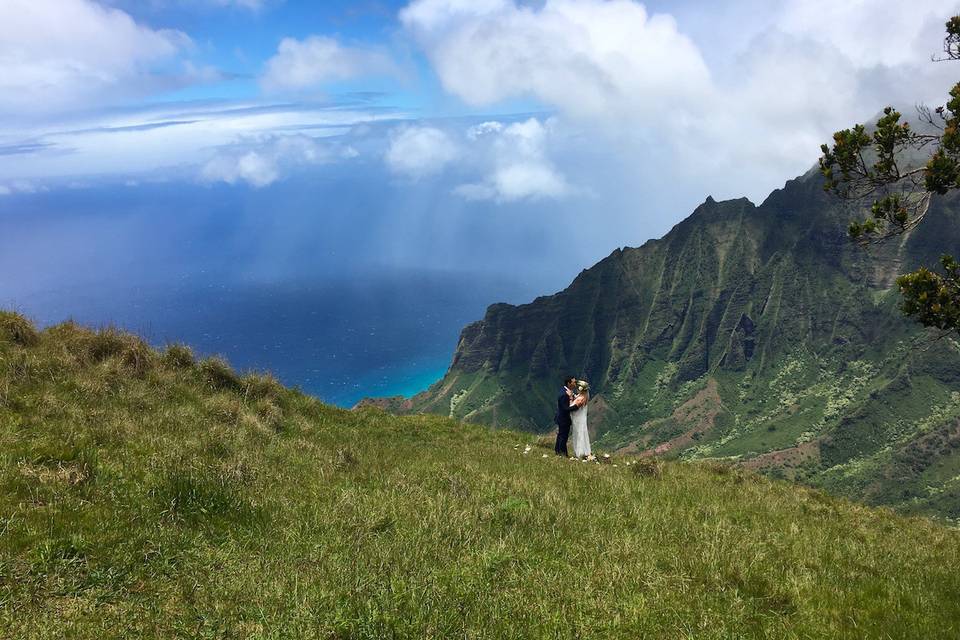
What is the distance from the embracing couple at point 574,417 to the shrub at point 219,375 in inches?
459

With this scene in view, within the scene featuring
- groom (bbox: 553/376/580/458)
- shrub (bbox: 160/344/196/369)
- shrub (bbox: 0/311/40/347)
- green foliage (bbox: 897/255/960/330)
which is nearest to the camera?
green foliage (bbox: 897/255/960/330)

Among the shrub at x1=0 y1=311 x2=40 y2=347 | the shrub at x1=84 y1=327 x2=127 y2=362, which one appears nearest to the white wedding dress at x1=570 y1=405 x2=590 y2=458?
the shrub at x1=84 y1=327 x2=127 y2=362

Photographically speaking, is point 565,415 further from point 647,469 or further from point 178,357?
point 178,357

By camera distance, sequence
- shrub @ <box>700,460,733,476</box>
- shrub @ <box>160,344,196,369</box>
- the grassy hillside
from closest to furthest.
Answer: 1. the grassy hillside
2. shrub @ <box>160,344,196,369</box>
3. shrub @ <box>700,460,733,476</box>

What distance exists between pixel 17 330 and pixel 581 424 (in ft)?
59.0

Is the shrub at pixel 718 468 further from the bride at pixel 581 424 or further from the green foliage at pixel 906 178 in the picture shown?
the green foliage at pixel 906 178

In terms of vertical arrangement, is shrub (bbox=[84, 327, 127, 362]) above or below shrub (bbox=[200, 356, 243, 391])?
above

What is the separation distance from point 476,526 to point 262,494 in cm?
340

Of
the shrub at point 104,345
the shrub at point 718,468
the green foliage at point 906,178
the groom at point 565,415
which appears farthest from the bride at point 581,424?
the shrub at point 104,345

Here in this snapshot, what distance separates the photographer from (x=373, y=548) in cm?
610

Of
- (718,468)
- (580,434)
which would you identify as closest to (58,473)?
(580,434)

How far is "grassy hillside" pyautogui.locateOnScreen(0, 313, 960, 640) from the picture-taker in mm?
4676

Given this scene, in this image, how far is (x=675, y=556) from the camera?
684 centimetres

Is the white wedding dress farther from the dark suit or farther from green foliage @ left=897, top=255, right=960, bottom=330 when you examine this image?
green foliage @ left=897, top=255, right=960, bottom=330
